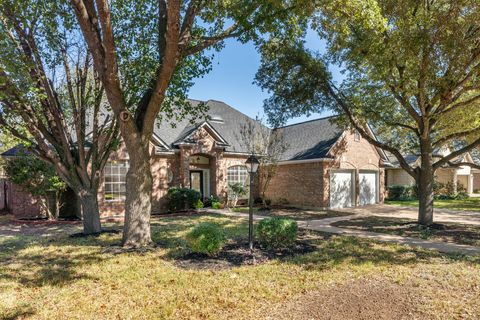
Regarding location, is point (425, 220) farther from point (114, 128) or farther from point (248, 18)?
point (114, 128)

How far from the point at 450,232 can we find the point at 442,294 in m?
7.19

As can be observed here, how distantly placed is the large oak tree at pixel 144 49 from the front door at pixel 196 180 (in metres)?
10.3

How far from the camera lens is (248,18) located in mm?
8625

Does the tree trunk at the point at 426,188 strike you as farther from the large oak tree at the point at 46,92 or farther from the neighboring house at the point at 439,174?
the neighboring house at the point at 439,174

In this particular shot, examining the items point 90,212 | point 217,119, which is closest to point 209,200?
point 217,119

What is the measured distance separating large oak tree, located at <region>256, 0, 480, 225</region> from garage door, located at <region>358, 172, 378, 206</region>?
707 cm

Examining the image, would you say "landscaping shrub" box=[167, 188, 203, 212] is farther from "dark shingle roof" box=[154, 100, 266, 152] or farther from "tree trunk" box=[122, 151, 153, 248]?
"tree trunk" box=[122, 151, 153, 248]

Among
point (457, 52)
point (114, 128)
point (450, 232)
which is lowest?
point (450, 232)

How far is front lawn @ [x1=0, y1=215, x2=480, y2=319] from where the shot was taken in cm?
477

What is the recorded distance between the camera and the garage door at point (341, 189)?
770 inches

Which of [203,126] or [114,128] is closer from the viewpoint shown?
[114,128]

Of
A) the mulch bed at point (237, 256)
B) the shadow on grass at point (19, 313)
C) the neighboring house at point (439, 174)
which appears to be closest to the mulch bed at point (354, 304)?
the mulch bed at point (237, 256)

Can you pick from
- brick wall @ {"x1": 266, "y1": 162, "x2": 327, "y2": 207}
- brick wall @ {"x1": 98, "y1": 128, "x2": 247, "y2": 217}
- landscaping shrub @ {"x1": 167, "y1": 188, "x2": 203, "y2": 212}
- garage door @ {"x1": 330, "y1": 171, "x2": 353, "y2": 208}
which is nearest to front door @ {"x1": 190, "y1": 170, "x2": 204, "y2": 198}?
brick wall @ {"x1": 98, "y1": 128, "x2": 247, "y2": 217}

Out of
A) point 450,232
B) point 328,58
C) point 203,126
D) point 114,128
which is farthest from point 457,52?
point 203,126
